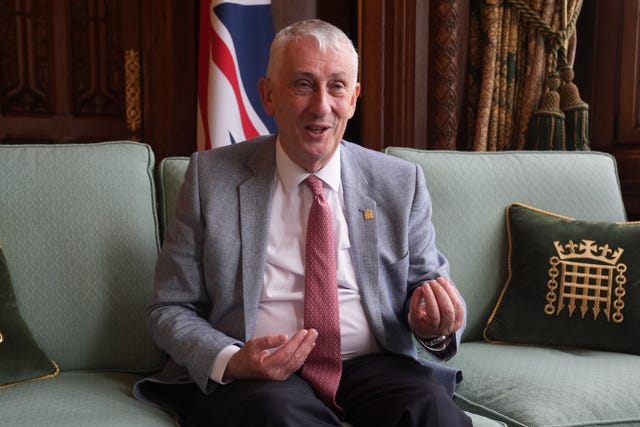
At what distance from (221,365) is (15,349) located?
50 cm

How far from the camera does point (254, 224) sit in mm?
1416

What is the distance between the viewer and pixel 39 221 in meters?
1.58

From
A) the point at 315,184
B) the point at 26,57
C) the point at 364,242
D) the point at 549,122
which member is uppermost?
the point at 26,57

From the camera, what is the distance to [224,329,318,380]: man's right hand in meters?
1.18

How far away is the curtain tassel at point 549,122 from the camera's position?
244 cm

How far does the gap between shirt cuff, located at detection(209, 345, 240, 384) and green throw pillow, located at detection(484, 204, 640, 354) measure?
839 mm

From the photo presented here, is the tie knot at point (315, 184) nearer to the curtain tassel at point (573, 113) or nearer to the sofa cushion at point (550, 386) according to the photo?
the sofa cushion at point (550, 386)

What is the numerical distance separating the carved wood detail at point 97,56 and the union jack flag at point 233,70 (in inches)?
26.8

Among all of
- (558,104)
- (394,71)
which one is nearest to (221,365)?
(394,71)

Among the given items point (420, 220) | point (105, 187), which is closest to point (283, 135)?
point (420, 220)

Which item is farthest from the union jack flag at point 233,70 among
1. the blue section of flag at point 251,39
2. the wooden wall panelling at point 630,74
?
the wooden wall panelling at point 630,74

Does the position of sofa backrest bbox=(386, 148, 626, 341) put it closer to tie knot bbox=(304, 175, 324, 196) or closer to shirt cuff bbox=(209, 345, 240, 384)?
tie knot bbox=(304, 175, 324, 196)

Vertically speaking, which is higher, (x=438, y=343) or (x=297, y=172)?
(x=297, y=172)

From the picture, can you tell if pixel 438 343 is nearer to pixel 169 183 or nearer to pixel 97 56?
pixel 169 183
